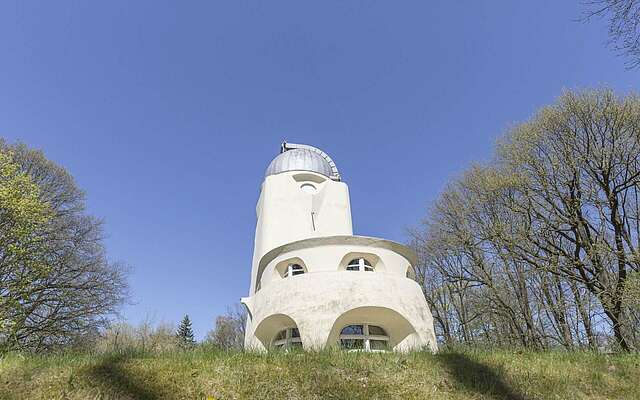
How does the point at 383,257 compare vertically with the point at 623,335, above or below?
above

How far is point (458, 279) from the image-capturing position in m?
25.0

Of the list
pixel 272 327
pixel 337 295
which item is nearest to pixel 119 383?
pixel 337 295

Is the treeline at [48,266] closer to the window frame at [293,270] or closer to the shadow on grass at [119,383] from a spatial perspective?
the window frame at [293,270]

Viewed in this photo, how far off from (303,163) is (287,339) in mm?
11784

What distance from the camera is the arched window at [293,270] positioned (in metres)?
17.9

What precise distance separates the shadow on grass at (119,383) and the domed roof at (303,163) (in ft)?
61.5

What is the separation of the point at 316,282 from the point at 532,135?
12.1 meters

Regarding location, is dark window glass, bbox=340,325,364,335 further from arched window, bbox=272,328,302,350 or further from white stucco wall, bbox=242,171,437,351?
arched window, bbox=272,328,302,350

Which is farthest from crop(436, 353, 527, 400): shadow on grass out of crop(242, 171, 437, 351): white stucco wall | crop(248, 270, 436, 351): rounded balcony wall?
crop(248, 270, 436, 351): rounded balcony wall

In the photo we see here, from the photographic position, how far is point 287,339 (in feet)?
56.7

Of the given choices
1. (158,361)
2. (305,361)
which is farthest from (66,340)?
(305,361)

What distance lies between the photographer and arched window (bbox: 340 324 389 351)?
16609 millimetres

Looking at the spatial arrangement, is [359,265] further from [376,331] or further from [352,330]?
[376,331]

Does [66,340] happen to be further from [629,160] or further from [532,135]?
[629,160]
